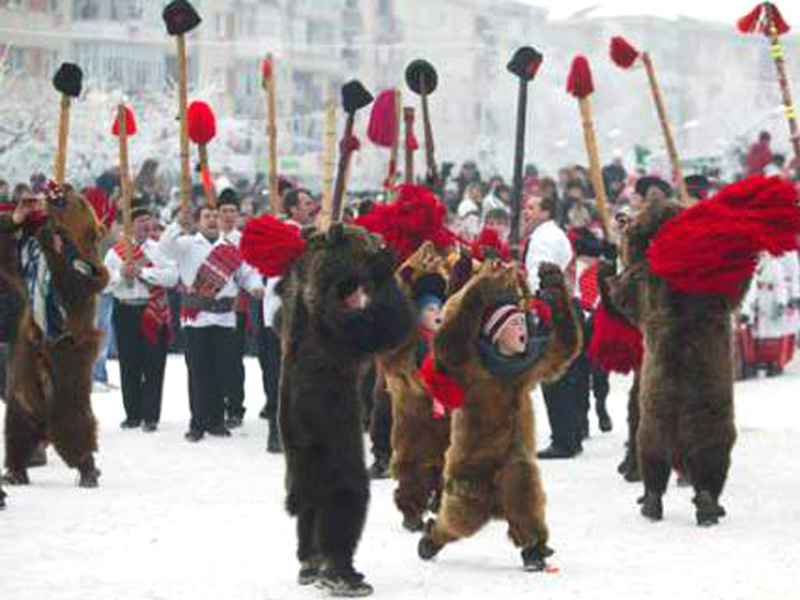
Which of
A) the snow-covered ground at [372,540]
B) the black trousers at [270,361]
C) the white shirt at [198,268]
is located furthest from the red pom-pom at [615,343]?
the white shirt at [198,268]

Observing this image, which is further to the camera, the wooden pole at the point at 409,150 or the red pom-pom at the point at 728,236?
the wooden pole at the point at 409,150

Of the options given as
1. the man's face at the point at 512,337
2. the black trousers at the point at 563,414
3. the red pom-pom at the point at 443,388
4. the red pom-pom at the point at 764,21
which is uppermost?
the red pom-pom at the point at 764,21

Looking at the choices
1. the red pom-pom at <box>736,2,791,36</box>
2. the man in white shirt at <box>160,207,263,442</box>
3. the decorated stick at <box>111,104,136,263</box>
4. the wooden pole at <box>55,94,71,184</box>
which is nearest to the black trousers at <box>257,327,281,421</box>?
the man in white shirt at <box>160,207,263,442</box>

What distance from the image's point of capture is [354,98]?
44.2 feet

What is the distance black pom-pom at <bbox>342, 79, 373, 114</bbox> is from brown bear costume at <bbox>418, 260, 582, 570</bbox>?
9.06 ft

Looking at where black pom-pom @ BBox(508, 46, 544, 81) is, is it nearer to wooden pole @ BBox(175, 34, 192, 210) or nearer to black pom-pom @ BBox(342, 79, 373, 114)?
black pom-pom @ BBox(342, 79, 373, 114)

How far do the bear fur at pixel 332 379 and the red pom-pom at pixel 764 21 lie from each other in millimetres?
6080

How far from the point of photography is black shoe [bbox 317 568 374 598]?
33.3 feet

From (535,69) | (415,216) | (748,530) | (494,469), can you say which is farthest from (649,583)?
(535,69)

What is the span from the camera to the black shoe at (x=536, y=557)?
35.1 feet

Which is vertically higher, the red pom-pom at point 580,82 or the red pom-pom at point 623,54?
the red pom-pom at point 623,54

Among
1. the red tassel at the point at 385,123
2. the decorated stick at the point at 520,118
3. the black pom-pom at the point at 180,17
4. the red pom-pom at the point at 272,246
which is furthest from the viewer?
the red tassel at the point at 385,123

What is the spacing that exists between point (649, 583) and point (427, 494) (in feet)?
6.00

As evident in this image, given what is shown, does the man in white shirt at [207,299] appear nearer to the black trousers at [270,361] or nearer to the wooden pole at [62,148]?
the black trousers at [270,361]
